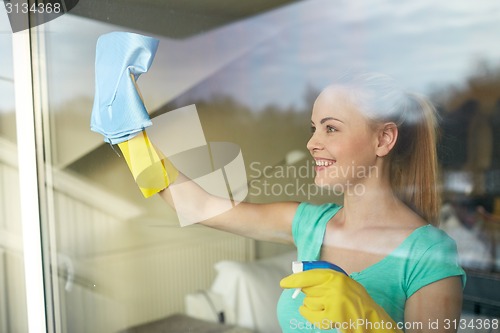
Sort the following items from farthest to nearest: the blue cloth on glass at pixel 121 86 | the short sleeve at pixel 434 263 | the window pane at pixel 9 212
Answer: the window pane at pixel 9 212 < the blue cloth on glass at pixel 121 86 < the short sleeve at pixel 434 263

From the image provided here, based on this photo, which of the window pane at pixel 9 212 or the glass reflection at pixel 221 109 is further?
the window pane at pixel 9 212

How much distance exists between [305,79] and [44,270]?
43.7 inches

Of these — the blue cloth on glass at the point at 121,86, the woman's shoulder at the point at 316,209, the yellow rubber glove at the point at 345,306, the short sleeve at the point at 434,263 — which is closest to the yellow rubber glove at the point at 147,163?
the blue cloth on glass at the point at 121,86

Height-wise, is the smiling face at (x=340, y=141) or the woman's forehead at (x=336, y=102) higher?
the woman's forehead at (x=336, y=102)

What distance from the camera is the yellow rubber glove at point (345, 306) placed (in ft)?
3.65

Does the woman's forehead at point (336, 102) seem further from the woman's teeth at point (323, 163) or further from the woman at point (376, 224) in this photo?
the woman's teeth at point (323, 163)

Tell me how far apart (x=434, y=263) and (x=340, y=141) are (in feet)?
1.01

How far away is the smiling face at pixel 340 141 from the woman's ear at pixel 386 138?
0.01 meters

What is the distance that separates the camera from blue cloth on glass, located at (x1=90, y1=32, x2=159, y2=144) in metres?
1.38

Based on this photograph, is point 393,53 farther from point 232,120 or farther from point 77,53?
point 77,53

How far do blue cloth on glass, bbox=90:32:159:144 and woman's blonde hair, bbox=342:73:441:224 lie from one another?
0.56 metres


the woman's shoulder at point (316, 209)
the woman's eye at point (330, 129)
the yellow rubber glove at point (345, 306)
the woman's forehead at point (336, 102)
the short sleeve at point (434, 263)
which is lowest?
the yellow rubber glove at point (345, 306)

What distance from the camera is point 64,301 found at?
1913mm

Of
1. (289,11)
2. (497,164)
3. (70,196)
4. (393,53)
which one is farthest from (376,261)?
(70,196)
